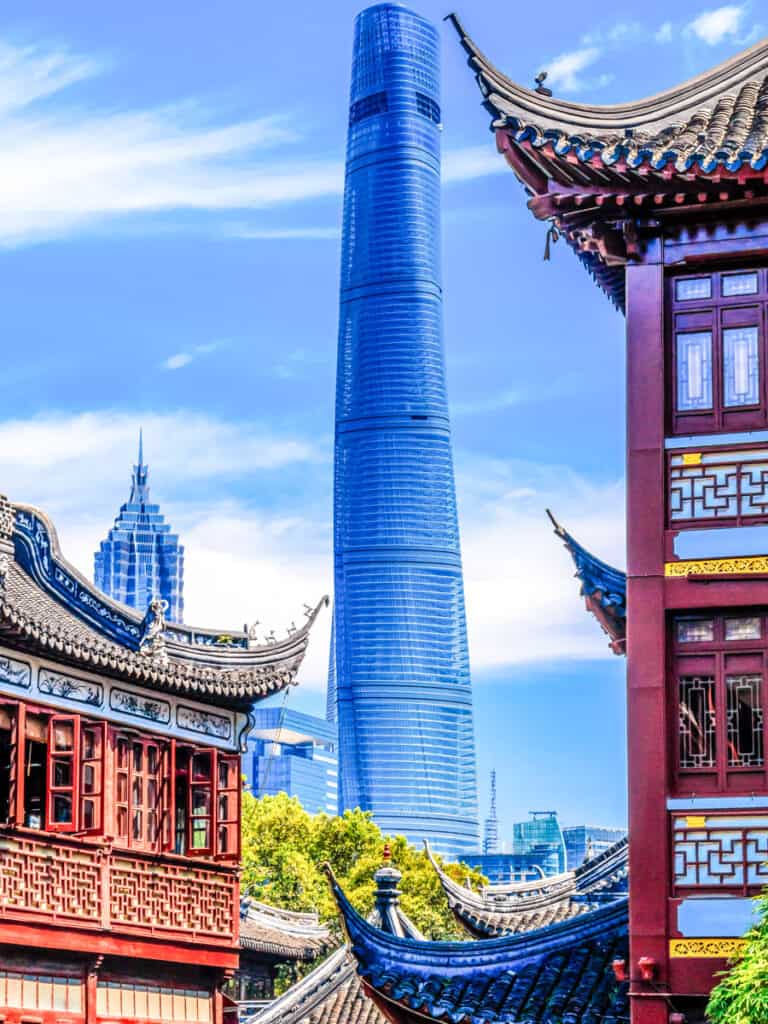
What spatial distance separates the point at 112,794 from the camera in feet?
102

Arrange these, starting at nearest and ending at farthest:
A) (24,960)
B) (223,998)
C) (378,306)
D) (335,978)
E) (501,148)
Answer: (501,148) → (24,960) → (335,978) → (223,998) → (378,306)

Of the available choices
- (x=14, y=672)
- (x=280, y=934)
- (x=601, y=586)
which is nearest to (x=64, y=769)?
(x=14, y=672)

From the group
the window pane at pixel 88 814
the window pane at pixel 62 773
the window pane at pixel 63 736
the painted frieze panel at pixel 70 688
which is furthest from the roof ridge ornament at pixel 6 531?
the window pane at pixel 88 814

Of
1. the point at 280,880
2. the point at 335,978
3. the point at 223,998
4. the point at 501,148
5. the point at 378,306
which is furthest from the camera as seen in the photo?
the point at 378,306

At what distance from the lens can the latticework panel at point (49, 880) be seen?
2814cm

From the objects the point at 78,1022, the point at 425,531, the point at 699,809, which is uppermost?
the point at 425,531

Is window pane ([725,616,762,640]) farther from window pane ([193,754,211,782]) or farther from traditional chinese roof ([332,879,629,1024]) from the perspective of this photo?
window pane ([193,754,211,782])

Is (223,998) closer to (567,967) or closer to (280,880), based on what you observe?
(567,967)

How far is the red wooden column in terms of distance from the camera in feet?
56.8

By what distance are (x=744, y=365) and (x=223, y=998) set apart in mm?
19452

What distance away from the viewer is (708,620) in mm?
18000

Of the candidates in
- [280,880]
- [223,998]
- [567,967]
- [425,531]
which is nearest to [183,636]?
[223,998]

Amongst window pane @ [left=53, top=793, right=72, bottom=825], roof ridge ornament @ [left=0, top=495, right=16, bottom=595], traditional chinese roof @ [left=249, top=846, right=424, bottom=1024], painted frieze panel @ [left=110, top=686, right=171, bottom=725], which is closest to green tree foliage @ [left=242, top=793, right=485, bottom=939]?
traditional chinese roof @ [left=249, top=846, right=424, bottom=1024]

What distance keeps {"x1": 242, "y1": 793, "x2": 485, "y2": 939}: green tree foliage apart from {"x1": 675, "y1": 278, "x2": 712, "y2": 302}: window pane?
39.9 meters
